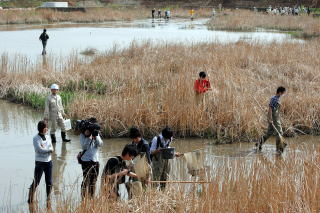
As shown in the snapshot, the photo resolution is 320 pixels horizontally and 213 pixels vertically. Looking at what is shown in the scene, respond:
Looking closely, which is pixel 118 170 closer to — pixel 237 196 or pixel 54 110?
pixel 237 196

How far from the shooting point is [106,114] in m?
13.2

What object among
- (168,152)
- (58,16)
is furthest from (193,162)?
(58,16)

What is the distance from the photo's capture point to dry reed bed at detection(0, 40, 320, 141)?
510 inches

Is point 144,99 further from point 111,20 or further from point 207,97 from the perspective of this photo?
point 111,20

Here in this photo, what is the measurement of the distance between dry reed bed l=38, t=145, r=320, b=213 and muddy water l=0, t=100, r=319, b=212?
35.7 inches

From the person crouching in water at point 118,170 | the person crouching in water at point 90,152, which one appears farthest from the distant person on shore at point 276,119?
the person crouching in water at point 118,170

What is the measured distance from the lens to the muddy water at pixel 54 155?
9152 millimetres

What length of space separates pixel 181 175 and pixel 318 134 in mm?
5528

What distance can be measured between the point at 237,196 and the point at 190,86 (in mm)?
6491

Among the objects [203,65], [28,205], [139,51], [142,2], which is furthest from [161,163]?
[142,2]

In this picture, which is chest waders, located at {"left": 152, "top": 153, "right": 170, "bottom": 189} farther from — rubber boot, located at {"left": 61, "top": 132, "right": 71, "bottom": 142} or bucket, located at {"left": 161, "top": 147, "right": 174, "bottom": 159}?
rubber boot, located at {"left": 61, "top": 132, "right": 71, "bottom": 142}

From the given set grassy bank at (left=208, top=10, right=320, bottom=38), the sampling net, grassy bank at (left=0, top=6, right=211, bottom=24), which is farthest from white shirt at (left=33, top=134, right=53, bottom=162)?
Result: grassy bank at (left=0, top=6, right=211, bottom=24)

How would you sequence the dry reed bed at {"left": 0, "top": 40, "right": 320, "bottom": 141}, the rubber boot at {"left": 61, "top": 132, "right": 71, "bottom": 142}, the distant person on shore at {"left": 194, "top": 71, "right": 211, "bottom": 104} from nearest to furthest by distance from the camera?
the rubber boot at {"left": 61, "top": 132, "right": 71, "bottom": 142}, the dry reed bed at {"left": 0, "top": 40, "right": 320, "bottom": 141}, the distant person on shore at {"left": 194, "top": 71, "right": 211, "bottom": 104}

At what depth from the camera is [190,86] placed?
1345 cm
